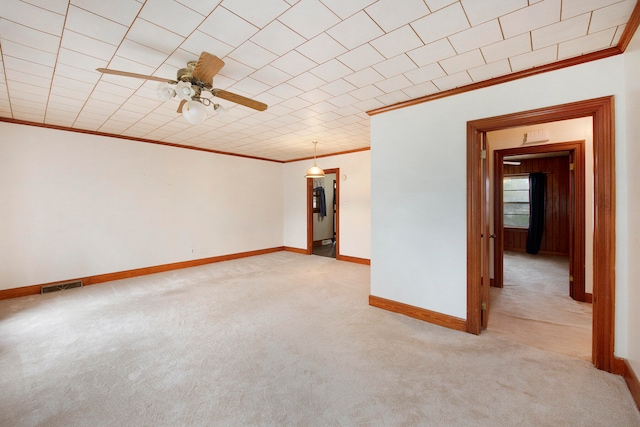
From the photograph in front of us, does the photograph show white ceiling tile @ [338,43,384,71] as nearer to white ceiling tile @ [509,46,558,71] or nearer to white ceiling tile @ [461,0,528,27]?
white ceiling tile @ [461,0,528,27]

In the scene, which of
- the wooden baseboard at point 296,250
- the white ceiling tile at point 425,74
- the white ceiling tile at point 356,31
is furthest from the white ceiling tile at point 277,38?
the wooden baseboard at point 296,250

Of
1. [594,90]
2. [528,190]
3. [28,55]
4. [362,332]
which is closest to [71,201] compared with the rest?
[28,55]

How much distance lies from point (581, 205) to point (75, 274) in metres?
7.41

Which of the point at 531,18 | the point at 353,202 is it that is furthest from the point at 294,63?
the point at 353,202

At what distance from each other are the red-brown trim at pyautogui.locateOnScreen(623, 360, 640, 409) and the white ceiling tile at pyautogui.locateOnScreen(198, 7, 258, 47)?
11.3 ft

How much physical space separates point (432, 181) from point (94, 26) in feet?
10.2

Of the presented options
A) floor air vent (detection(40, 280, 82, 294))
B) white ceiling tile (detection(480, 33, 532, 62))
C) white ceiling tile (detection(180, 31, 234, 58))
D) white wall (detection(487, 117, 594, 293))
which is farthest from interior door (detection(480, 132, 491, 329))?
floor air vent (detection(40, 280, 82, 294))

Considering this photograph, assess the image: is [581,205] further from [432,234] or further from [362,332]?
[362,332]

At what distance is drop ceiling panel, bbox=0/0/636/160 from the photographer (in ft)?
5.29

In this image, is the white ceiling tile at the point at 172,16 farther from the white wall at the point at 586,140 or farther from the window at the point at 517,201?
the window at the point at 517,201

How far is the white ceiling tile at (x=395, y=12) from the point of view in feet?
5.15

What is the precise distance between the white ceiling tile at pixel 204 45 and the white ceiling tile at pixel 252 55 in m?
0.07

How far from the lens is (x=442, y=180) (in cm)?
283

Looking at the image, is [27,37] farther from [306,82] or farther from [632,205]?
[632,205]
